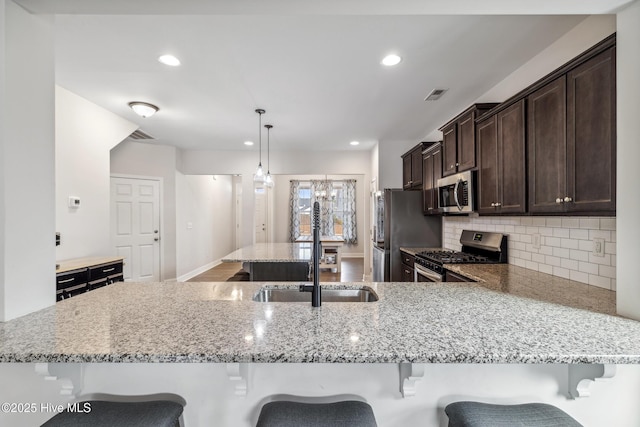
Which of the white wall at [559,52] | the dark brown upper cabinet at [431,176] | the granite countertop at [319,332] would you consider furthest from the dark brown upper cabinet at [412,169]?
the granite countertop at [319,332]

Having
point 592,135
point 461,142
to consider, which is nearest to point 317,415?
point 592,135

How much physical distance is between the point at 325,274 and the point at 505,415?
224 inches

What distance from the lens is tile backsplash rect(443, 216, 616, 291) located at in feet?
5.71

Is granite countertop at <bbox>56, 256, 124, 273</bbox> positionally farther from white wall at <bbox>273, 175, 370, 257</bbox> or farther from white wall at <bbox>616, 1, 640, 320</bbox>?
white wall at <bbox>273, 175, 370, 257</bbox>

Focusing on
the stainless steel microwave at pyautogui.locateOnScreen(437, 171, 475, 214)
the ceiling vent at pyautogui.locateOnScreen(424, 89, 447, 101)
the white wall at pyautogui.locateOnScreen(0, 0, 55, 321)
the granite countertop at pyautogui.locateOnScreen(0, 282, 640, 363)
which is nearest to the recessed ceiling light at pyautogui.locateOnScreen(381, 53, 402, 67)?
the ceiling vent at pyautogui.locateOnScreen(424, 89, 447, 101)

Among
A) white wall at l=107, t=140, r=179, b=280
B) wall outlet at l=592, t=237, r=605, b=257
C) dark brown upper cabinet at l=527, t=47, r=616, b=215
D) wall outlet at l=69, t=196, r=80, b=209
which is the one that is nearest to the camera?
dark brown upper cabinet at l=527, t=47, r=616, b=215

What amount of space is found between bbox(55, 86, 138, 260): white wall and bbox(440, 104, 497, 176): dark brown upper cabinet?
3.99 meters

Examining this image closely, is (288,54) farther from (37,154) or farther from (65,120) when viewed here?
(65,120)

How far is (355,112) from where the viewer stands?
3746 millimetres

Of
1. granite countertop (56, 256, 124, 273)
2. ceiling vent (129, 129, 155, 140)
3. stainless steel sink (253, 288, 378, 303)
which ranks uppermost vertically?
ceiling vent (129, 129, 155, 140)

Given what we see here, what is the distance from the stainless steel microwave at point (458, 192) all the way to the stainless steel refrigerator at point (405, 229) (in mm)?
846

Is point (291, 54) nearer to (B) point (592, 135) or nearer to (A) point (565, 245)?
(B) point (592, 135)

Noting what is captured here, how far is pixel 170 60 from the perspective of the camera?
2465 mm

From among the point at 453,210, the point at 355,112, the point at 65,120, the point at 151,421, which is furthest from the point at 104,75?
the point at 453,210
